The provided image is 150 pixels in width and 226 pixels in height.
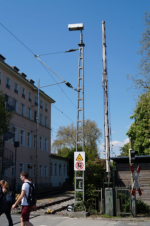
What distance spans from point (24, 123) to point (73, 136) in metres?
22.3

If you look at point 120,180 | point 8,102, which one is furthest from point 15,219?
point 8,102

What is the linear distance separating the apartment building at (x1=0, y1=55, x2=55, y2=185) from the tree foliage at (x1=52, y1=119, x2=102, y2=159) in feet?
40.1

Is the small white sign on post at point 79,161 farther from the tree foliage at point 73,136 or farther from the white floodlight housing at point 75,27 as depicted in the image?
the tree foliage at point 73,136

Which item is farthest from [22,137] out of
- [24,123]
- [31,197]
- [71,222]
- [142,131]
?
[31,197]

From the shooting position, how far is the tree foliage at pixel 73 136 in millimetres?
59438

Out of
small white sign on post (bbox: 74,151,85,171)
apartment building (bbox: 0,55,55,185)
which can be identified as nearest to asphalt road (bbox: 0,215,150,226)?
small white sign on post (bbox: 74,151,85,171)

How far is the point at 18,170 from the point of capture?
36.5 metres

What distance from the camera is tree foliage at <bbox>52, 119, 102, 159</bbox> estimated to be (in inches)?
2340

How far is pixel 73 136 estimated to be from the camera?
60.8 m

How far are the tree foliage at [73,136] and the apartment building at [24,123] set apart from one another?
12227mm

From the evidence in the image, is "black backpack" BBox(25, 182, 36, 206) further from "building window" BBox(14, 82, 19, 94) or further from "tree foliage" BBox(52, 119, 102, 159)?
"tree foliage" BBox(52, 119, 102, 159)

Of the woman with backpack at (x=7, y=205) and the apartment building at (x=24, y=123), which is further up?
the apartment building at (x=24, y=123)

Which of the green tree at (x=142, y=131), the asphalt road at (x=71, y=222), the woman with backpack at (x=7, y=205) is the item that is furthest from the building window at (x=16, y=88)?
the woman with backpack at (x=7, y=205)

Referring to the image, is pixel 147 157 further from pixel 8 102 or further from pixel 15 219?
pixel 8 102
